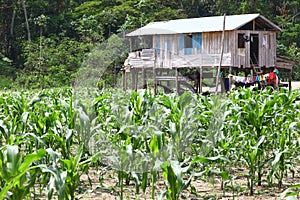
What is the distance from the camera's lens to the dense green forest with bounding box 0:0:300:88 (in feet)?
110

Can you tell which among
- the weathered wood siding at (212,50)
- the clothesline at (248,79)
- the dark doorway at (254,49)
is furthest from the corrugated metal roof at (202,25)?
the clothesline at (248,79)

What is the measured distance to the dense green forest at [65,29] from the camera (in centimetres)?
3344

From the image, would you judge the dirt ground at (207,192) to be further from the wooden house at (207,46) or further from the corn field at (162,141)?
the wooden house at (207,46)

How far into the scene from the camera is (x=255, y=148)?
5.86 m

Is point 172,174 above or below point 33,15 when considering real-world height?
below

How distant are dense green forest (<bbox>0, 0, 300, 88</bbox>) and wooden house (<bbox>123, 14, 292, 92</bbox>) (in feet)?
28.1

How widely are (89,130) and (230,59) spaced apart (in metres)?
17.2

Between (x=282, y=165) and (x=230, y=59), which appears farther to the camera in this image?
(x=230, y=59)

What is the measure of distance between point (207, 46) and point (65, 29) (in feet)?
55.1

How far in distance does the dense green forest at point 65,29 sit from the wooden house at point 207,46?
8.56 metres

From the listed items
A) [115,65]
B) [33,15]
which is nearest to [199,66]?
[115,65]

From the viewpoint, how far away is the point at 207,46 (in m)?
23.6

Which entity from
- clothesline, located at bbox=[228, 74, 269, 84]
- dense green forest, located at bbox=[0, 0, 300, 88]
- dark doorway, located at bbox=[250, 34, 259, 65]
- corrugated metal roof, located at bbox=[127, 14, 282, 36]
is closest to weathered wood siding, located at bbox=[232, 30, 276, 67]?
dark doorway, located at bbox=[250, 34, 259, 65]

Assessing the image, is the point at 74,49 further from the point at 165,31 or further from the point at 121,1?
the point at 165,31
